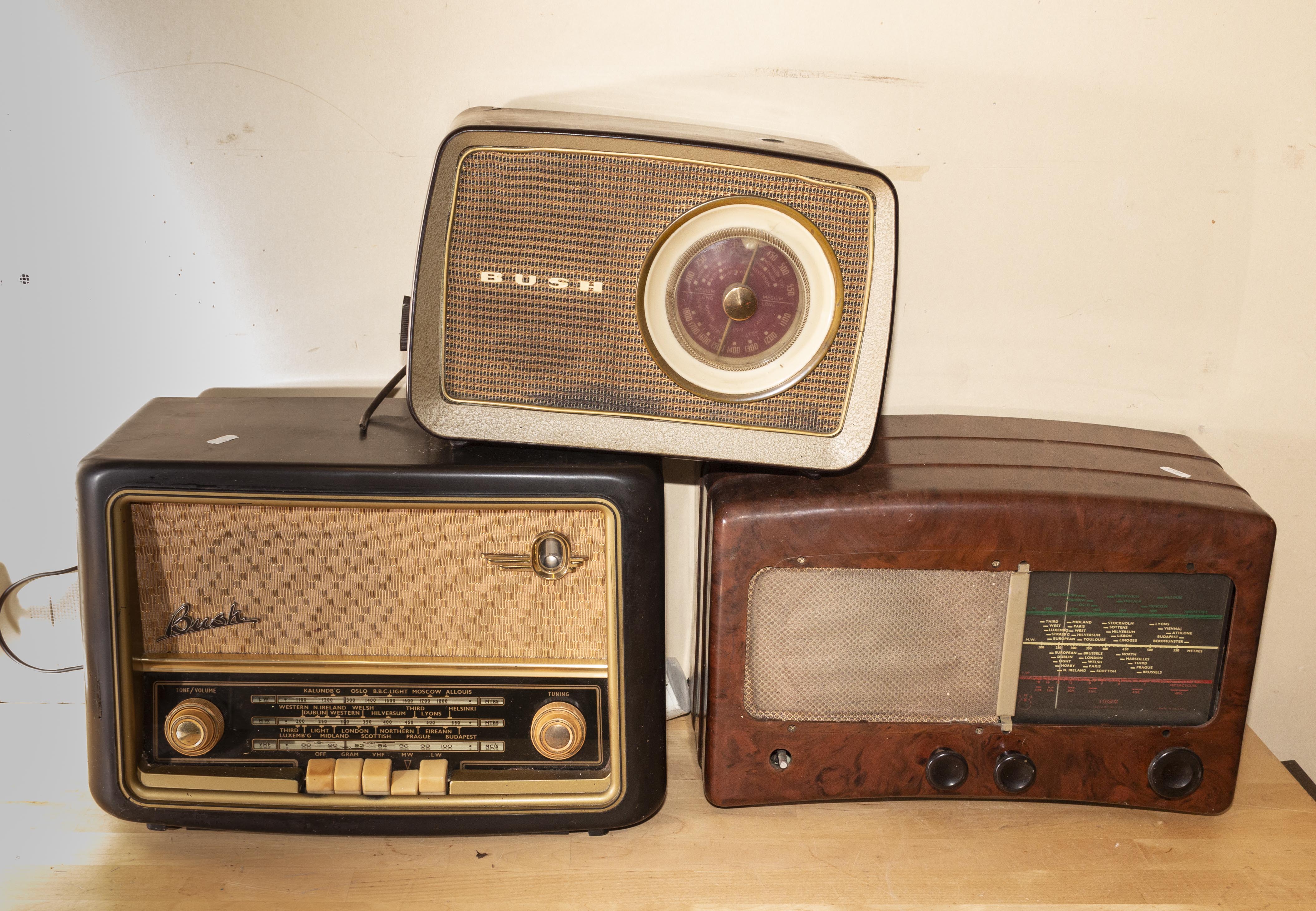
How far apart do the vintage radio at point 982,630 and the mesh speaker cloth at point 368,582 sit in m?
0.15

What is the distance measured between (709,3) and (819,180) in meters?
0.32

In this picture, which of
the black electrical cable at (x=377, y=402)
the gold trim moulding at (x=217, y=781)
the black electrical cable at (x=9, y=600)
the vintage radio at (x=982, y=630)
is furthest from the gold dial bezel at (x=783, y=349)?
the black electrical cable at (x=9, y=600)

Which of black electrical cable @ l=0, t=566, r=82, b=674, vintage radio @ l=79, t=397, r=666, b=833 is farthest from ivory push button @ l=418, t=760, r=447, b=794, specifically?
black electrical cable @ l=0, t=566, r=82, b=674

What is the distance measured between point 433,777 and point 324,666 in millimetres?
148

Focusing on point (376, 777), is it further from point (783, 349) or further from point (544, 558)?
point (783, 349)

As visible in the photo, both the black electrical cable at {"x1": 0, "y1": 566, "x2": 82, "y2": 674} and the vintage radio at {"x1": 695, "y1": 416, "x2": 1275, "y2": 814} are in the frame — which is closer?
the vintage radio at {"x1": 695, "y1": 416, "x2": 1275, "y2": 814}

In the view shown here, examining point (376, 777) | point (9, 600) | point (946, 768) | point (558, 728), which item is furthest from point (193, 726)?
point (946, 768)

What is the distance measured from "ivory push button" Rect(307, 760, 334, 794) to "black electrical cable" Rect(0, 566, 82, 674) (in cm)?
45

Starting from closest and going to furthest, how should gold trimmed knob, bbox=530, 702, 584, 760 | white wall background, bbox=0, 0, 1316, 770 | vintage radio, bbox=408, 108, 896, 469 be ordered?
vintage radio, bbox=408, 108, 896, 469 → gold trimmed knob, bbox=530, 702, 584, 760 → white wall background, bbox=0, 0, 1316, 770

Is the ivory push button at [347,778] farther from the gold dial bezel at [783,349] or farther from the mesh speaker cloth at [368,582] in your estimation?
the gold dial bezel at [783,349]

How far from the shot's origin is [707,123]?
1.02 m

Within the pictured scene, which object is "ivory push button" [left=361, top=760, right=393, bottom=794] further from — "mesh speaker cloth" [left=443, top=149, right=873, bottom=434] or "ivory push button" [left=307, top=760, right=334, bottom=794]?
"mesh speaker cloth" [left=443, top=149, right=873, bottom=434]

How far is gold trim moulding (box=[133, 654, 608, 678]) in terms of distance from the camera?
870mm

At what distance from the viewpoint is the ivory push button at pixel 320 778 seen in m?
0.88
